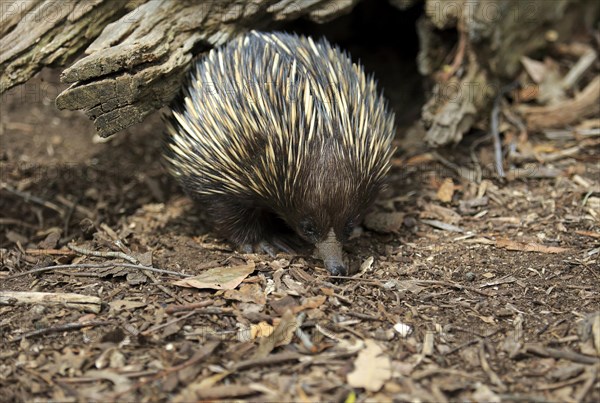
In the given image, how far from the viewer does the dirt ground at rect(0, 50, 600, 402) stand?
3.17 meters

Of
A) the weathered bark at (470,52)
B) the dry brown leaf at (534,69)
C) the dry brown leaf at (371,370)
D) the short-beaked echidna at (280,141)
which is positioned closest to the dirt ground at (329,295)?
the dry brown leaf at (371,370)

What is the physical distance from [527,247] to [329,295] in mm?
1490

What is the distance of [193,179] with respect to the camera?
183 inches

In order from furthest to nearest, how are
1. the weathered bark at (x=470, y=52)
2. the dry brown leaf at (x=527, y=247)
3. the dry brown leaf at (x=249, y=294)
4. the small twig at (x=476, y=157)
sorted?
the small twig at (x=476, y=157) < the weathered bark at (x=470, y=52) < the dry brown leaf at (x=527, y=247) < the dry brown leaf at (x=249, y=294)

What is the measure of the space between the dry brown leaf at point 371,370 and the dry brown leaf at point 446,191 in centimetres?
214

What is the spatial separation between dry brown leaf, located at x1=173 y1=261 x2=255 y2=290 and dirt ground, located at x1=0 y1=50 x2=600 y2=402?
0.03 metres

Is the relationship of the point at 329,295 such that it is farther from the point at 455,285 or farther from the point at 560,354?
the point at 560,354

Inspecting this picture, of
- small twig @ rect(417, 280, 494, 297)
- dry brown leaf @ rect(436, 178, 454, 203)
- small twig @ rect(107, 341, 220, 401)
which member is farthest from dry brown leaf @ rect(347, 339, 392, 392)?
dry brown leaf @ rect(436, 178, 454, 203)

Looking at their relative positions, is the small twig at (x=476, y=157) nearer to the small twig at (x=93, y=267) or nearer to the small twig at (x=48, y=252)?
the small twig at (x=93, y=267)

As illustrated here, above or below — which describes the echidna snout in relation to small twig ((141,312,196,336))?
below

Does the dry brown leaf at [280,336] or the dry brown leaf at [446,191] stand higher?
the dry brown leaf at [280,336]

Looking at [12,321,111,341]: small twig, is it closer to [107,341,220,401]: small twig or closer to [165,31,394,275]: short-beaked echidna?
[107,341,220,401]: small twig

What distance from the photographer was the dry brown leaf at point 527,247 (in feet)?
14.5

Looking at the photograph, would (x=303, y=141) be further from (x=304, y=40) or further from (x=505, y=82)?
(x=505, y=82)
